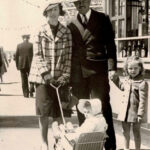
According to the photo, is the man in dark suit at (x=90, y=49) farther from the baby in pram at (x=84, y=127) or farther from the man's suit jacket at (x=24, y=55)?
the man's suit jacket at (x=24, y=55)

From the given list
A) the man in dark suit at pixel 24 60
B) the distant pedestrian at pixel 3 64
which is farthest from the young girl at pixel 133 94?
the distant pedestrian at pixel 3 64

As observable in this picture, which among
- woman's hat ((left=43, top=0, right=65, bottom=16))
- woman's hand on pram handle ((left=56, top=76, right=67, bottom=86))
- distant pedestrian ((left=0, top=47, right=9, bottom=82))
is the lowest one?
woman's hand on pram handle ((left=56, top=76, right=67, bottom=86))

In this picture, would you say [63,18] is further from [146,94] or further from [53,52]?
[146,94]

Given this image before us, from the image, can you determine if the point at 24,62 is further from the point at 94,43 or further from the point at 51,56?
the point at 94,43

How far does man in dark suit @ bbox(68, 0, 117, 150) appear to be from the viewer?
9.41 feet

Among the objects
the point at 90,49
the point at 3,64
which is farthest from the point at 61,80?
the point at 3,64

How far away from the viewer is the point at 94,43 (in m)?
2.87

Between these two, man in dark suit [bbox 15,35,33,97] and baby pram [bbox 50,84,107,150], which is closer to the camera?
baby pram [bbox 50,84,107,150]

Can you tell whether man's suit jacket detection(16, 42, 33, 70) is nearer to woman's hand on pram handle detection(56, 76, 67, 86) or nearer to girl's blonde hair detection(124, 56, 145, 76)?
woman's hand on pram handle detection(56, 76, 67, 86)

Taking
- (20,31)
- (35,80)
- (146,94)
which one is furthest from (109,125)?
(20,31)

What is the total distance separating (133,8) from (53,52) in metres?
0.48

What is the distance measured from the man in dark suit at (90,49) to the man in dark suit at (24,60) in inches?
8.7

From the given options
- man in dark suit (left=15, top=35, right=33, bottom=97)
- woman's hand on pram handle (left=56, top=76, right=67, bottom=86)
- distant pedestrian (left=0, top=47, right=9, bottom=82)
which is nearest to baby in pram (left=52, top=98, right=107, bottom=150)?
woman's hand on pram handle (left=56, top=76, right=67, bottom=86)

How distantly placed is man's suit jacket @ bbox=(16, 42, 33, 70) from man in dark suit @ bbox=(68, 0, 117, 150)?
0.22 m
